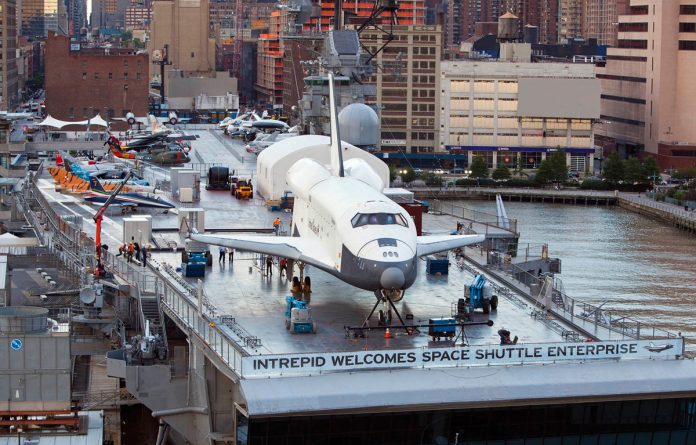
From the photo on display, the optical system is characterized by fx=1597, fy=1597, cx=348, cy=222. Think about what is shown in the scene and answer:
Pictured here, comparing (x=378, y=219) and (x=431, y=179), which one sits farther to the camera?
(x=431, y=179)

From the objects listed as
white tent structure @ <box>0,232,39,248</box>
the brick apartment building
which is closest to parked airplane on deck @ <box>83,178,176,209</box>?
white tent structure @ <box>0,232,39,248</box>

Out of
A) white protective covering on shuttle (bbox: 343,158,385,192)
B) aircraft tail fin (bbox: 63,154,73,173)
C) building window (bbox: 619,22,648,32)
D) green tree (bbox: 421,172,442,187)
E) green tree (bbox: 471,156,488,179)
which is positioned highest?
building window (bbox: 619,22,648,32)

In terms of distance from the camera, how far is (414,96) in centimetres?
15500

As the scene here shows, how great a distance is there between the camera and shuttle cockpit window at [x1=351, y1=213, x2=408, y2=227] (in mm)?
43281

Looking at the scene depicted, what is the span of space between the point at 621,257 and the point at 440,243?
44.1m

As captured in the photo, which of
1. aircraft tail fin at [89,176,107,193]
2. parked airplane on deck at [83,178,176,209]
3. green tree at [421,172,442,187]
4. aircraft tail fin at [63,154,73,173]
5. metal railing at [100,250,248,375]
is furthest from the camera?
green tree at [421,172,442,187]

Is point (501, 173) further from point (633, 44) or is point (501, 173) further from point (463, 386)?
point (463, 386)

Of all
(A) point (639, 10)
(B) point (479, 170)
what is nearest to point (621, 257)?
(B) point (479, 170)

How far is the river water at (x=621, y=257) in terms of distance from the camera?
237 ft

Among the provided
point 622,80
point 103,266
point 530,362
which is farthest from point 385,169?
point 622,80

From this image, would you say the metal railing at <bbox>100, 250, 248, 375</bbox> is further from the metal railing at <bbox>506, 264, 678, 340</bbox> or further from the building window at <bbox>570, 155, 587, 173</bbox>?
the building window at <bbox>570, 155, 587, 173</bbox>

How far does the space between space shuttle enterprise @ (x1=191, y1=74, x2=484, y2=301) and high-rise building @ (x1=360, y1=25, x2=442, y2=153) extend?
320 ft

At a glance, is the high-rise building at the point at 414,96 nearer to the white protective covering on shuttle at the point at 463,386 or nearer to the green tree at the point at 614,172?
the green tree at the point at 614,172

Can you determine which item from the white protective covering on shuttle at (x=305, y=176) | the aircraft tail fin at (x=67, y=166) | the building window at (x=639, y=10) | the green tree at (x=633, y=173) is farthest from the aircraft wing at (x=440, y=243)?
Answer: the building window at (x=639, y=10)
